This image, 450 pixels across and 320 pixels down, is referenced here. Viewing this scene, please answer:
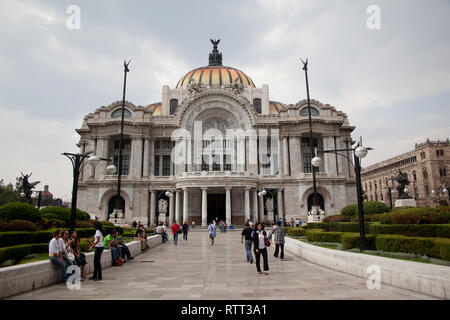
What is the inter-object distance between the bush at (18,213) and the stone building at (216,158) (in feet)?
97.2

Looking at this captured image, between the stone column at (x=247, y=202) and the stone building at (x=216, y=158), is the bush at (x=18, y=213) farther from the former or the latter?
the stone column at (x=247, y=202)

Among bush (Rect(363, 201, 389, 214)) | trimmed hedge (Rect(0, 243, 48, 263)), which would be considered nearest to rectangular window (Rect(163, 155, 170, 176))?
bush (Rect(363, 201, 389, 214))

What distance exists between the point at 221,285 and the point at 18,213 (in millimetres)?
13432

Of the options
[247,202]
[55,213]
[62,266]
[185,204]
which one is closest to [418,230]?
[62,266]

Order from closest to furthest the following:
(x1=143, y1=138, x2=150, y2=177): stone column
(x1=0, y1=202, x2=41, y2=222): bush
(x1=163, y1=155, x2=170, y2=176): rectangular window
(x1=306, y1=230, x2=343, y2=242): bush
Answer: (x1=0, y1=202, x2=41, y2=222): bush → (x1=306, y1=230, x2=343, y2=242): bush → (x1=143, y1=138, x2=150, y2=177): stone column → (x1=163, y1=155, x2=170, y2=176): rectangular window

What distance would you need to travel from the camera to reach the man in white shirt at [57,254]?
1005 cm

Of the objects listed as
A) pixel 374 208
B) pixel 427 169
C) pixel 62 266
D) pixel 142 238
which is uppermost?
pixel 427 169

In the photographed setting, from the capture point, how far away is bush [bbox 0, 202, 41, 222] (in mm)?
16916

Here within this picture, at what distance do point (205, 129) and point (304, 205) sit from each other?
20.8m

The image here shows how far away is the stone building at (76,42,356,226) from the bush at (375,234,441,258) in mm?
34087

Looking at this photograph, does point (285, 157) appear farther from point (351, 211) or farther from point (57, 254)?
point (57, 254)

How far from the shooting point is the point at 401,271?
879cm

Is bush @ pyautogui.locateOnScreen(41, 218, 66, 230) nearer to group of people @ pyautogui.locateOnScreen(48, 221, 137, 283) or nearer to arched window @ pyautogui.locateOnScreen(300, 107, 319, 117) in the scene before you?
group of people @ pyautogui.locateOnScreen(48, 221, 137, 283)
